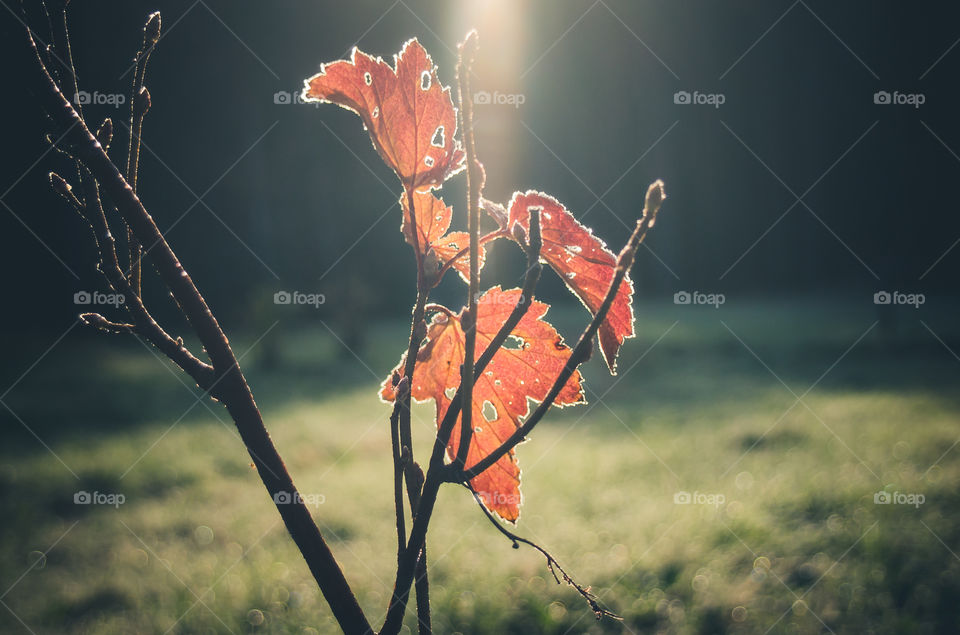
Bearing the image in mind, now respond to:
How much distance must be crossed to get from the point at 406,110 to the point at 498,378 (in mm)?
306

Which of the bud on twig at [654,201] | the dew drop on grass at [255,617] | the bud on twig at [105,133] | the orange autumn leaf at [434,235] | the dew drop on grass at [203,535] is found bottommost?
the dew drop on grass at [203,535]

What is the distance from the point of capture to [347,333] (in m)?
9.02

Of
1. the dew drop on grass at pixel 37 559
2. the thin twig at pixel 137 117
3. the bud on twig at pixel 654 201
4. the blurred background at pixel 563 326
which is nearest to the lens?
the bud on twig at pixel 654 201

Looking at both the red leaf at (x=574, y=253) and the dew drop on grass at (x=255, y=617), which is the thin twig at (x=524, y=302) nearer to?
the red leaf at (x=574, y=253)

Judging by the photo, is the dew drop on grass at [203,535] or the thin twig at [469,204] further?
the dew drop on grass at [203,535]

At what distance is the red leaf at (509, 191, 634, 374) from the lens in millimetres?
609

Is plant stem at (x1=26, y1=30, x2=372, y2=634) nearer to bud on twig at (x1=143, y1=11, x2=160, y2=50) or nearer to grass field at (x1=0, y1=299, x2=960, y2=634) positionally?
bud on twig at (x1=143, y1=11, x2=160, y2=50)

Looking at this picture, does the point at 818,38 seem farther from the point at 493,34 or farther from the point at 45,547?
the point at 45,547

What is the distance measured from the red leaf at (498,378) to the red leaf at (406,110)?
152 mm

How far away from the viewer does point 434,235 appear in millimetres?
673

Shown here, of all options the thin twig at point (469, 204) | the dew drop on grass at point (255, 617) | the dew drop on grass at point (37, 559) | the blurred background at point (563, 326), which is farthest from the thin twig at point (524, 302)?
the dew drop on grass at point (37, 559)

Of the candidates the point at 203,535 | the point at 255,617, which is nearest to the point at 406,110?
the point at 255,617

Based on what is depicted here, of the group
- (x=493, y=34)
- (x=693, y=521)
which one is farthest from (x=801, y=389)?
(x=493, y=34)

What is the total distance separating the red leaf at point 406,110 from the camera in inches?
23.0
